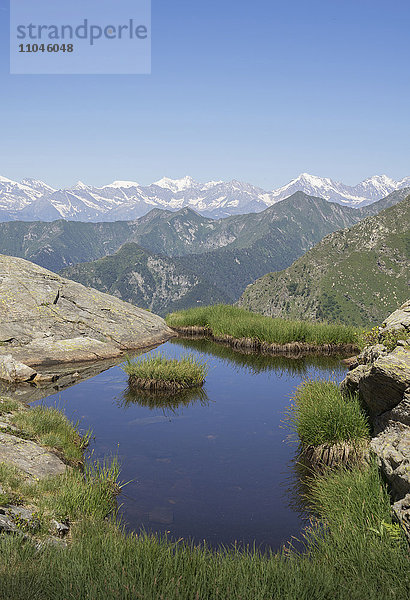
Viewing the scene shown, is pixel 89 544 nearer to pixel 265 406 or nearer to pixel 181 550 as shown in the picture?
pixel 181 550

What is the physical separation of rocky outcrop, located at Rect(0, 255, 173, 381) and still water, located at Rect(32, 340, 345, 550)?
108 inches

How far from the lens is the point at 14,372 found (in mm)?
18156

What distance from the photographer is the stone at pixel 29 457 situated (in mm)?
9953

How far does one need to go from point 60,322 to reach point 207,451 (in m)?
13.9

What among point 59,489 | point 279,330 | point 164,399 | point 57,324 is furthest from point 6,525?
point 279,330

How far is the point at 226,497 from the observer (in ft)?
32.3

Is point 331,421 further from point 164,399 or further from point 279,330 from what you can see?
point 279,330

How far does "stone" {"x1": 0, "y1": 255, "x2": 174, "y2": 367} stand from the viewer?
21.6m

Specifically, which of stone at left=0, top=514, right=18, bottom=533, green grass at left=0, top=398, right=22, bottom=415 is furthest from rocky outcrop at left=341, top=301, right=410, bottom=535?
green grass at left=0, top=398, right=22, bottom=415

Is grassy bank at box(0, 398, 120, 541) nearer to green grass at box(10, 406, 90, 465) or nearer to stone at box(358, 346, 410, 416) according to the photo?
green grass at box(10, 406, 90, 465)

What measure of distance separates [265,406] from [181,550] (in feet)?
29.1

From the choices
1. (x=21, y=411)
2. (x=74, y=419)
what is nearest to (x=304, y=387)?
(x=74, y=419)

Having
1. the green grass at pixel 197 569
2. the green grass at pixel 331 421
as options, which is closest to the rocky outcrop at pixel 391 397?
the green grass at pixel 331 421

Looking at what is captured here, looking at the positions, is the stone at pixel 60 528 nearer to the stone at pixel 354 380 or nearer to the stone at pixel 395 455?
the stone at pixel 395 455
